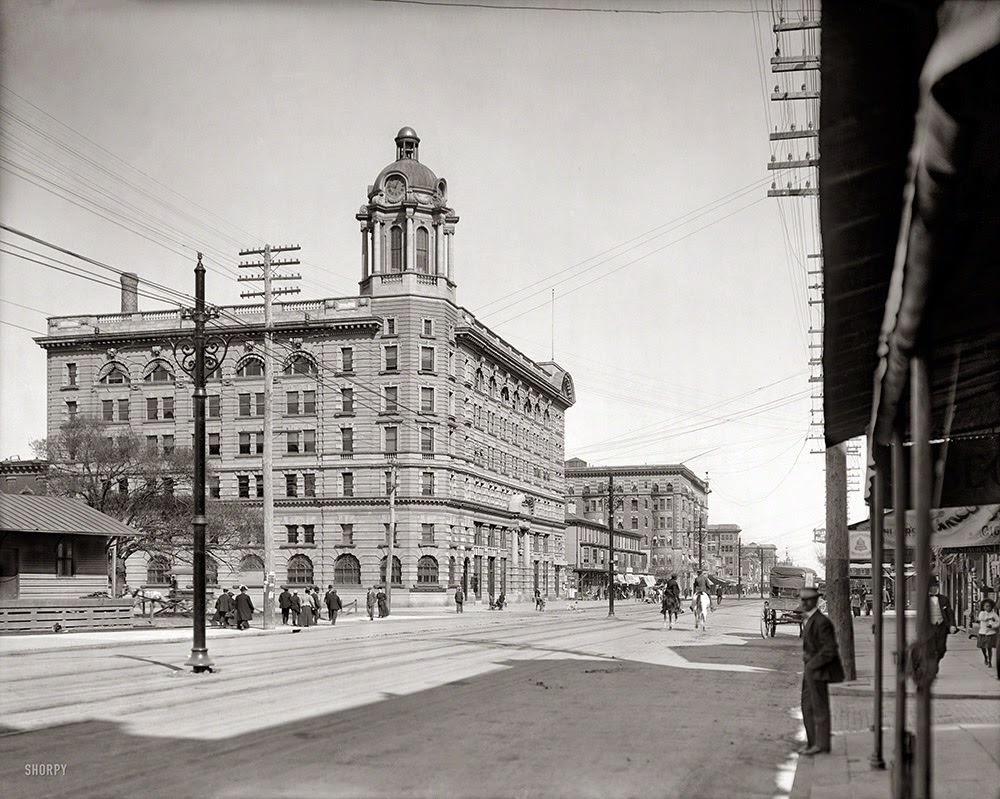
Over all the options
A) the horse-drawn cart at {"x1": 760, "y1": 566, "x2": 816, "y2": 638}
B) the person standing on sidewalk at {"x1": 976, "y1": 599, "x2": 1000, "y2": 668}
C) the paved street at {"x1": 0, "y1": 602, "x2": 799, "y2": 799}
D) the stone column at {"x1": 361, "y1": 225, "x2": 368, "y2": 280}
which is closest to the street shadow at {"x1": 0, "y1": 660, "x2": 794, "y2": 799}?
the paved street at {"x1": 0, "y1": 602, "x2": 799, "y2": 799}

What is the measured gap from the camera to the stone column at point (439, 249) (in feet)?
257

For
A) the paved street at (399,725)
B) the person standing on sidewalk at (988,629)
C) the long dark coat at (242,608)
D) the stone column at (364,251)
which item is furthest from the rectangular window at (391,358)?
the person standing on sidewalk at (988,629)

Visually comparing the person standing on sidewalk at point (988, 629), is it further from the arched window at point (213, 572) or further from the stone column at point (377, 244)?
the arched window at point (213, 572)

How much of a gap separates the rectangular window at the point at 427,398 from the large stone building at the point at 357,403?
0.31 feet

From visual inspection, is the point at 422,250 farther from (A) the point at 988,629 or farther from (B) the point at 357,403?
(A) the point at 988,629

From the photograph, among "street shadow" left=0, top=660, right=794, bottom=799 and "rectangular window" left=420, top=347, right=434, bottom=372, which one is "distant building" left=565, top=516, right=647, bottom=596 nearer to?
"rectangular window" left=420, top=347, right=434, bottom=372

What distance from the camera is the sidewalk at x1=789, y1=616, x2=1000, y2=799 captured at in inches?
393

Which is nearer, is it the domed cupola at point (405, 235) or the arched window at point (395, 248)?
the domed cupola at point (405, 235)

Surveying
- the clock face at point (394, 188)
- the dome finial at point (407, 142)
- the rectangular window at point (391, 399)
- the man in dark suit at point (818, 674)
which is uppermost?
the dome finial at point (407, 142)

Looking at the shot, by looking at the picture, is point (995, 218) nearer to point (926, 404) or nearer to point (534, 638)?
point (926, 404)

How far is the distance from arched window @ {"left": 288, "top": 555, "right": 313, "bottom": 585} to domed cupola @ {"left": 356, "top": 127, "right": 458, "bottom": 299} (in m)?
18.7

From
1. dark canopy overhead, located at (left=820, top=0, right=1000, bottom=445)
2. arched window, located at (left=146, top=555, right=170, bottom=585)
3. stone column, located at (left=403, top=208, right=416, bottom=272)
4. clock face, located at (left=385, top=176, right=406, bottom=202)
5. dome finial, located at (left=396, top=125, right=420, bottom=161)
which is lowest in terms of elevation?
arched window, located at (left=146, top=555, right=170, bottom=585)

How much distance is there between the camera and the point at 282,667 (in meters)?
22.6

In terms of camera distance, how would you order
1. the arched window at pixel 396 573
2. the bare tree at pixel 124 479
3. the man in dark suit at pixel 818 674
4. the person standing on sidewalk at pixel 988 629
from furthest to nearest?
the arched window at pixel 396 573 → the bare tree at pixel 124 479 → the person standing on sidewalk at pixel 988 629 → the man in dark suit at pixel 818 674
